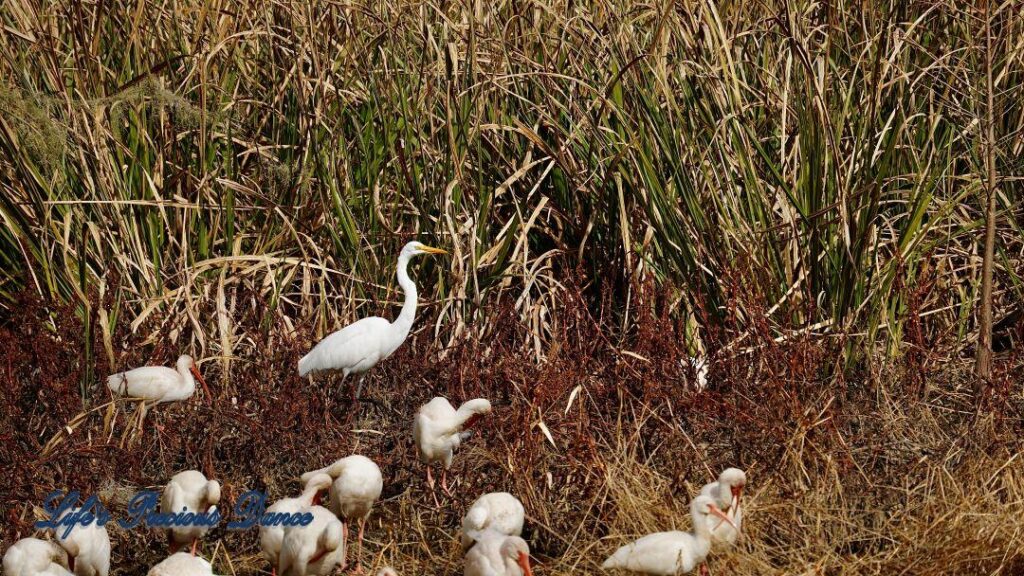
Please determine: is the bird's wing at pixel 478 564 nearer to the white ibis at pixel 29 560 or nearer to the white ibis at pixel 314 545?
the white ibis at pixel 314 545

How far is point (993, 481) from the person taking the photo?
3.78 meters

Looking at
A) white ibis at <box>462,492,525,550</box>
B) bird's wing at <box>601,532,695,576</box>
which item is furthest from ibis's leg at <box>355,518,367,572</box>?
bird's wing at <box>601,532,695,576</box>

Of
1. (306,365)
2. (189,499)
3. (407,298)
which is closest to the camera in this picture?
(189,499)

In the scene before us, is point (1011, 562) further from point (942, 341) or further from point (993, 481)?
point (942, 341)

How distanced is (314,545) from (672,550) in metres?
0.99

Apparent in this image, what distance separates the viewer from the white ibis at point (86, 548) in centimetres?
353

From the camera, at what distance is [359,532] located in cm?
408

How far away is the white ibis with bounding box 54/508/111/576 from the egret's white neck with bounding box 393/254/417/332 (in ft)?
4.97

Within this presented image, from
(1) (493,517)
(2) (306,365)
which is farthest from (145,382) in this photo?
(1) (493,517)

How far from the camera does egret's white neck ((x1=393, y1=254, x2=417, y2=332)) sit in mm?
4902

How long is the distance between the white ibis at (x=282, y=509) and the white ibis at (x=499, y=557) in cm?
54

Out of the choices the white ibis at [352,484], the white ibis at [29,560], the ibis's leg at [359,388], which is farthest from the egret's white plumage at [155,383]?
the white ibis at [29,560]

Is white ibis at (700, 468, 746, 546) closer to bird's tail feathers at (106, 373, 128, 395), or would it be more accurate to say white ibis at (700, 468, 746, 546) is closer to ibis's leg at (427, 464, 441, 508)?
ibis's leg at (427, 464, 441, 508)

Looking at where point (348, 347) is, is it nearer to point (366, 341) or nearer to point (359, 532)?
point (366, 341)
